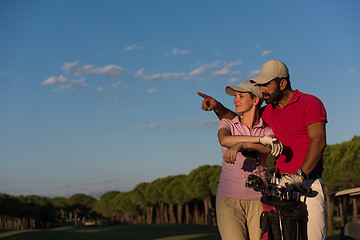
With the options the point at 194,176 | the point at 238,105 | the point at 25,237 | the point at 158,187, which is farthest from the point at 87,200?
the point at 238,105

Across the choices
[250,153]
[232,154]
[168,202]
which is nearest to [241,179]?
[250,153]

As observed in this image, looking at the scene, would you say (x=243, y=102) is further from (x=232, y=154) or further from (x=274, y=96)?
(x=232, y=154)

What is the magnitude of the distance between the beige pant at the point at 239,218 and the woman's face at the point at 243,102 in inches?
44.6

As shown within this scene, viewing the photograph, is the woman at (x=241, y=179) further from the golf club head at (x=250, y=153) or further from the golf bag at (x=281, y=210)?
the golf bag at (x=281, y=210)

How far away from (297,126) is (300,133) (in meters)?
0.08

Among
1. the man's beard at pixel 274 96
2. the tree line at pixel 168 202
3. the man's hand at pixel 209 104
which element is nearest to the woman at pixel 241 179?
the man's beard at pixel 274 96

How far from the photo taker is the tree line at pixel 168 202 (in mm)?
44438

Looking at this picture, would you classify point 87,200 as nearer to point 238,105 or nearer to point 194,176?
point 194,176

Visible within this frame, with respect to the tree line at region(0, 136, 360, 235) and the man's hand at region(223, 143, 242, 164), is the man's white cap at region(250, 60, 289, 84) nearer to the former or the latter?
the man's hand at region(223, 143, 242, 164)

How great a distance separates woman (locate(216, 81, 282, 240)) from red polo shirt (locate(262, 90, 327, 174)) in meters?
0.27

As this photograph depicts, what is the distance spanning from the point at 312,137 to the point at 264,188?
75cm

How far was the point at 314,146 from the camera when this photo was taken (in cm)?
510

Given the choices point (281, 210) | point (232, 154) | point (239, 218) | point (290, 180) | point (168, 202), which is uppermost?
point (232, 154)

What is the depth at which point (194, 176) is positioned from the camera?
74.6 metres
